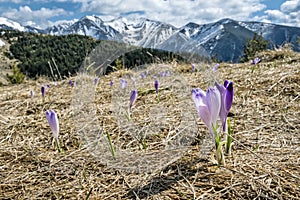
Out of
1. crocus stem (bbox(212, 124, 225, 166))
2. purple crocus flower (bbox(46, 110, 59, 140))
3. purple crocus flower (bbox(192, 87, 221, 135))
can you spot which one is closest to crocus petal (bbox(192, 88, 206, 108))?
purple crocus flower (bbox(192, 87, 221, 135))

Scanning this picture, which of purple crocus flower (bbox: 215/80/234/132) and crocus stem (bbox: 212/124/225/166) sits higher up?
purple crocus flower (bbox: 215/80/234/132)

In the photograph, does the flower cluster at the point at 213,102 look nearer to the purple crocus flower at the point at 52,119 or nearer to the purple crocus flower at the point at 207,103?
the purple crocus flower at the point at 207,103

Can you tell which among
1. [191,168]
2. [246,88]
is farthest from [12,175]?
[246,88]

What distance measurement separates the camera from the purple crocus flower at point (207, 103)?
3.52 feet

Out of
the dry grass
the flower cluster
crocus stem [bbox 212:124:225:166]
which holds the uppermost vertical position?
the flower cluster

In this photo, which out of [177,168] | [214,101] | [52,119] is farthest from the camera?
[52,119]

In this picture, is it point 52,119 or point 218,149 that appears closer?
point 218,149

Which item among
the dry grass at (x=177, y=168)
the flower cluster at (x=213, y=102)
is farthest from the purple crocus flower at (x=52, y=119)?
the flower cluster at (x=213, y=102)

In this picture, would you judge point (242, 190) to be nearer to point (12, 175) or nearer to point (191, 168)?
point (191, 168)

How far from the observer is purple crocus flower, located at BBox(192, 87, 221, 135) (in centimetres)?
107

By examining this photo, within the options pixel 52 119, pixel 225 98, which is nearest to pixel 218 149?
pixel 225 98

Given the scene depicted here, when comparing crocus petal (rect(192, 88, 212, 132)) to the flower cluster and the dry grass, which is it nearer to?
the flower cluster

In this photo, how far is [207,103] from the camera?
1086 mm

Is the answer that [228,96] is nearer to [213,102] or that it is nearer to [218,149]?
[213,102]
